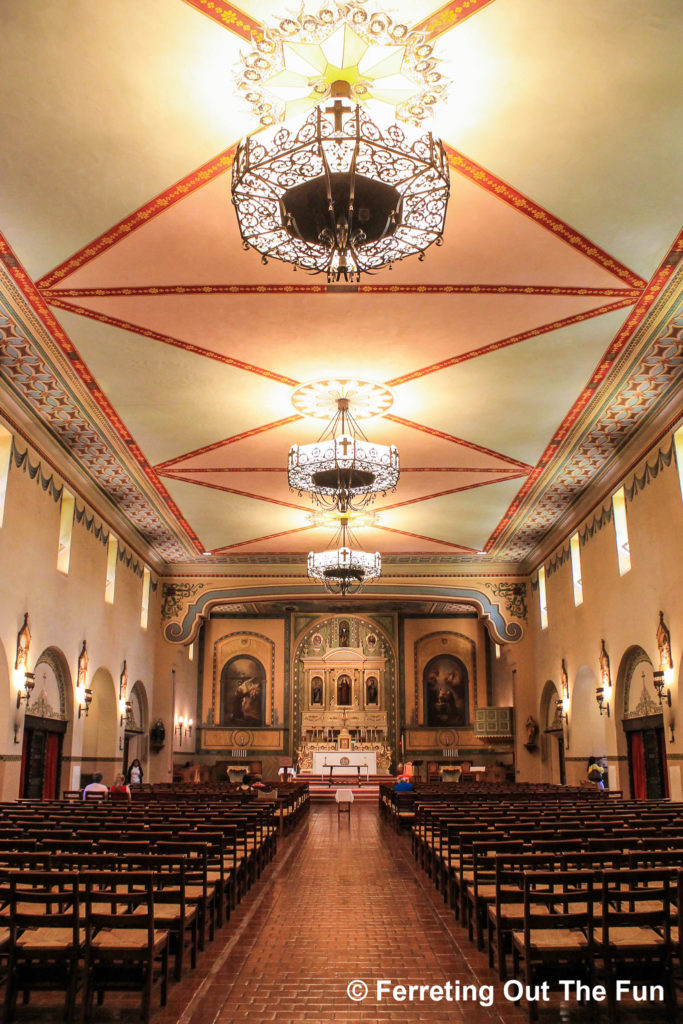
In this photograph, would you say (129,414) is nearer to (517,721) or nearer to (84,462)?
(84,462)

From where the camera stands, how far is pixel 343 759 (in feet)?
102

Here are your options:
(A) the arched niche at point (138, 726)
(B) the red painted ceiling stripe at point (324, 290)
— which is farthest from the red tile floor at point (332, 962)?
(A) the arched niche at point (138, 726)

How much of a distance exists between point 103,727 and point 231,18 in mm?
16318

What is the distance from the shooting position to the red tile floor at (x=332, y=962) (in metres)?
5.11

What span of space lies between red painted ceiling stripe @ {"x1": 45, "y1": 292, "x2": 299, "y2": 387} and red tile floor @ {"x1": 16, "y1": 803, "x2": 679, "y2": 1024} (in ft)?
22.3

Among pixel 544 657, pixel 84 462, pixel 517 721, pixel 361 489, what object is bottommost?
pixel 517 721

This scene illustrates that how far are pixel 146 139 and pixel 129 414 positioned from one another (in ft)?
21.6

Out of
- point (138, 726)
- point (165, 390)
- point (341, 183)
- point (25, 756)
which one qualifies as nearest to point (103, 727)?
point (138, 726)

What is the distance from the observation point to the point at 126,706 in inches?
803

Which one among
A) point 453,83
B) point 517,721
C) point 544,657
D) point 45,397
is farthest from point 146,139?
point 517,721

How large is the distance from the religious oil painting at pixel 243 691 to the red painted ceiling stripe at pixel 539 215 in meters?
26.5

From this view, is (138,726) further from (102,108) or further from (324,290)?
(102,108)

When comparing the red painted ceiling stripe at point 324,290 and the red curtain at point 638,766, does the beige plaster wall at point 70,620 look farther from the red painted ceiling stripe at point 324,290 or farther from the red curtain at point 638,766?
the red curtain at point 638,766

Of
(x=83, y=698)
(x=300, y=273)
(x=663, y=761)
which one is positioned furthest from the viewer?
(x=83, y=698)
